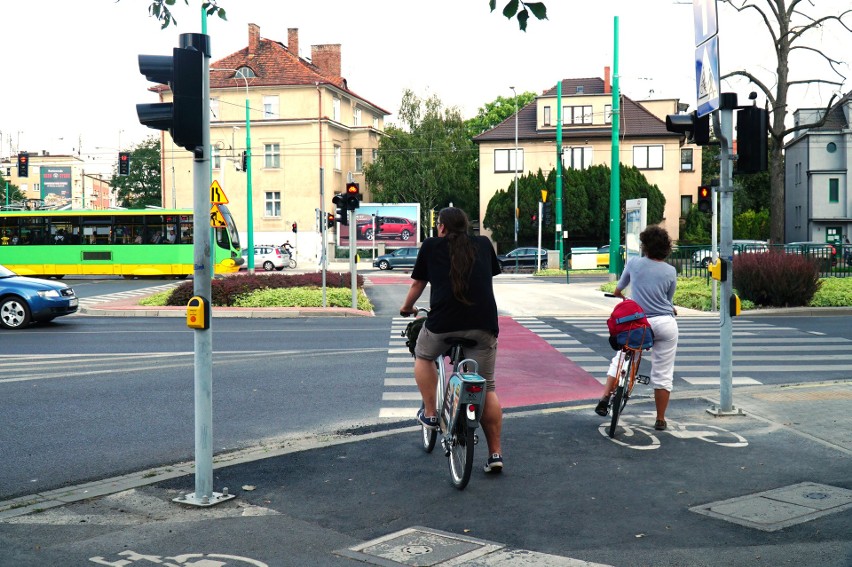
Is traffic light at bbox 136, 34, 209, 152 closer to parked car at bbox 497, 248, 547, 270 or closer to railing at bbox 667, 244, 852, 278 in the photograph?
railing at bbox 667, 244, 852, 278

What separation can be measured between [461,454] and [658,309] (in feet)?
8.74

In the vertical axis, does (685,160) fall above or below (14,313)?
above

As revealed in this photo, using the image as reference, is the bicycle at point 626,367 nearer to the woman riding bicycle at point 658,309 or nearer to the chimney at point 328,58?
the woman riding bicycle at point 658,309

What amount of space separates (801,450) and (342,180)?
66.1 metres

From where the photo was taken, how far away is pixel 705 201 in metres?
23.5

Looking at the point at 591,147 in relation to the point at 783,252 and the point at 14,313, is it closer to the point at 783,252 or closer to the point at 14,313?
the point at 783,252

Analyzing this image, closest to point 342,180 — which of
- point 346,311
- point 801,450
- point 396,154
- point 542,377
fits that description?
point 396,154

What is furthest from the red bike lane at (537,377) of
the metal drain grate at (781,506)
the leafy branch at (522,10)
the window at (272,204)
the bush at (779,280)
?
the window at (272,204)

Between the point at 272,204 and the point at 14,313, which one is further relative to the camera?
the point at 272,204

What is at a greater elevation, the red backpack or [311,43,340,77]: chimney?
[311,43,340,77]: chimney

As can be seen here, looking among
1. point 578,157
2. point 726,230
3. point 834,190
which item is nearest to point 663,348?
point 726,230

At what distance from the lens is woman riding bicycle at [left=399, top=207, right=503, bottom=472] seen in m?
6.18

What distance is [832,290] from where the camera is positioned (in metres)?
23.5

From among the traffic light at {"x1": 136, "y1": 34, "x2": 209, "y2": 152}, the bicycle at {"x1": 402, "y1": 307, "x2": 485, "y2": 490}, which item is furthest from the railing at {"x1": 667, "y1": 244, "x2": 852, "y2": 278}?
the traffic light at {"x1": 136, "y1": 34, "x2": 209, "y2": 152}
